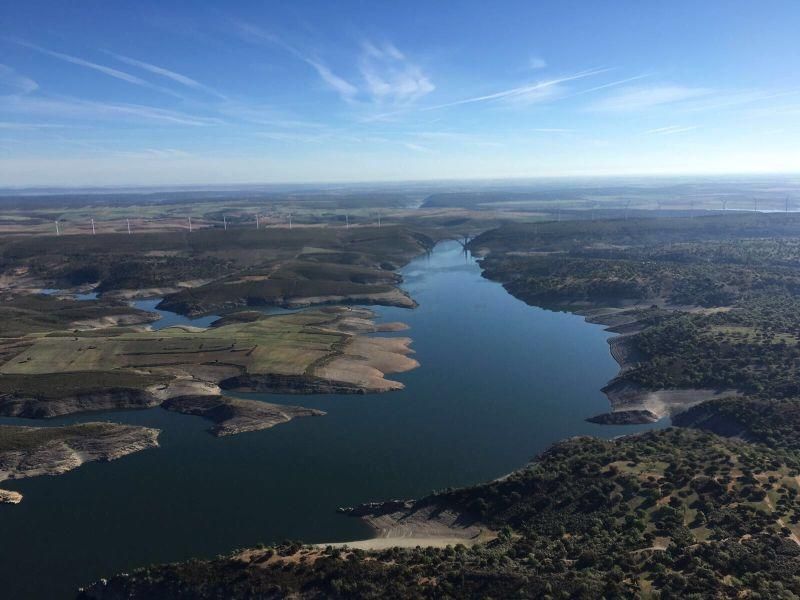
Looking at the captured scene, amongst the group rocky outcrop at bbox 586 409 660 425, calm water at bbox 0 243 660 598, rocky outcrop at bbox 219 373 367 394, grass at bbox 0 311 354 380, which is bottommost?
calm water at bbox 0 243 660 598

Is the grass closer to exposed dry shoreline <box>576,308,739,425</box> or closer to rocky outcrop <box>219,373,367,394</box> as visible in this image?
rocky outcrop <box>219,373,367,394</box>

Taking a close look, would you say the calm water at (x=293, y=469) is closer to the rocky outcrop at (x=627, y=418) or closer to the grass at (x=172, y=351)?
the rocky outcrop at (x=627, y=418)

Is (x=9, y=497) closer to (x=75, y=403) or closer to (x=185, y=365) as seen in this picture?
(x=75, y=403)

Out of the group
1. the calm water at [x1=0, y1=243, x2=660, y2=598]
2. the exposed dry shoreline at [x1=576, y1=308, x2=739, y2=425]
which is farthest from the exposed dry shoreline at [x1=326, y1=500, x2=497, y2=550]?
the exposed dry shoreline at [x1=576, y1=308, x2=739, y2=425]

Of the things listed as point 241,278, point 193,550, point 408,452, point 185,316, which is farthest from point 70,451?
point 241,278

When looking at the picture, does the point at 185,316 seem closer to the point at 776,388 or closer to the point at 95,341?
the point at 95,341

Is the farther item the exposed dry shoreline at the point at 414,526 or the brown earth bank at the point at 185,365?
the brown earth bank at the point at 185,365

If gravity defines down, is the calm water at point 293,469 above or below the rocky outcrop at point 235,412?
below

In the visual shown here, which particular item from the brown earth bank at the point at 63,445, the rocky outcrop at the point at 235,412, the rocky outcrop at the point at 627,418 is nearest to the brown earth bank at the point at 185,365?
the rocky outcrop at the point at 235,412
